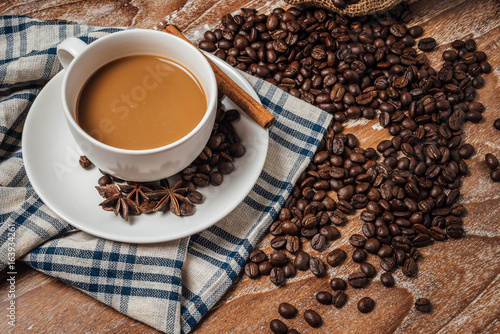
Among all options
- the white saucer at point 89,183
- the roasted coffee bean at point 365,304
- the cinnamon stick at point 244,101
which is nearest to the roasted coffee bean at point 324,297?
the roasted coffee bean at point 365,304

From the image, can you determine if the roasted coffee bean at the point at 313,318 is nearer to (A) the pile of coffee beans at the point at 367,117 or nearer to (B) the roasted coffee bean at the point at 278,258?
(A) the pile of coffee beans at the point at 367,117

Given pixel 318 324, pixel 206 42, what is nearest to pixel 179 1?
pixel 206 42

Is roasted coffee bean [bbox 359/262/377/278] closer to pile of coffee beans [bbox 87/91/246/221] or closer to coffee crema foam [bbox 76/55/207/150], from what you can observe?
pile of coffee beans [bbox 87/91/246/221]

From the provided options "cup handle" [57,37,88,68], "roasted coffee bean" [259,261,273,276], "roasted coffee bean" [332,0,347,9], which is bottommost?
"roasted coffee bean" [259,261,273,276]

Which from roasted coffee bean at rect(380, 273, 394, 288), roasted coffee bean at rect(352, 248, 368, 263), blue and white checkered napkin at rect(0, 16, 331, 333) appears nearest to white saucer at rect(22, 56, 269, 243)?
blue and white checkered napkin at rect(0, 16, 331, 333)

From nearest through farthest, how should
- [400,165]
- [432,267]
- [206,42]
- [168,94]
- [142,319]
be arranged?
[168,94]
[142,319]
[432,267]
[400,165]
[206,42]

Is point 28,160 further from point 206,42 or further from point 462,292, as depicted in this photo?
point 462,292

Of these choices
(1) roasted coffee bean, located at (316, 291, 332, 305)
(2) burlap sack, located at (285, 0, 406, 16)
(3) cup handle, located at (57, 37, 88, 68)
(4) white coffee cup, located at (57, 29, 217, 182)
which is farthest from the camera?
(2) burlap sack, located at (285, 0, 406, 16)
